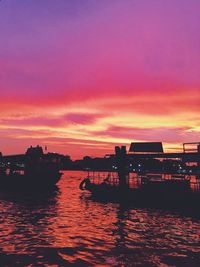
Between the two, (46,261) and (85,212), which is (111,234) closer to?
(46,261)

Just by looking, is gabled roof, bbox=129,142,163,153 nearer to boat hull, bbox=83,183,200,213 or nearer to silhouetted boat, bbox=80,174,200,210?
silhouetted boat, bbox=80,174,200,210

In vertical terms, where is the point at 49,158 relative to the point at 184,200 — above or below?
above

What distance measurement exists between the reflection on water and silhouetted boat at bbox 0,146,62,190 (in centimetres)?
1804

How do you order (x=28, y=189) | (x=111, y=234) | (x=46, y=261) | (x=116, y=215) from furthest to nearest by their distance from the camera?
(x=28, y=189)
(x=116, y=215)
(x=111, y=234)
(x=46, y=261)

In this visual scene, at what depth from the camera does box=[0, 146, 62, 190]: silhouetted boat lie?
46.2 meters

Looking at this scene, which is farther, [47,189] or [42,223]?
[47,189]

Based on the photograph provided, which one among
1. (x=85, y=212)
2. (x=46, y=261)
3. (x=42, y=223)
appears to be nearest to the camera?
(x=46, y=261)

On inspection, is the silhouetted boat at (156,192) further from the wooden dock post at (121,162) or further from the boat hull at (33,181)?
the boat hull at (33,181)

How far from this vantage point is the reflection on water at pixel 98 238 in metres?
13.7

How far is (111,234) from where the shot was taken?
18.7 metres

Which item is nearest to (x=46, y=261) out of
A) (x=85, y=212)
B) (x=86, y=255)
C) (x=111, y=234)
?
(x=86, y=255)

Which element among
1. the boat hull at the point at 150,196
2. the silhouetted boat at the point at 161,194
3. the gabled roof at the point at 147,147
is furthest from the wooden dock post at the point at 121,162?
the gabled roof at the point at 147,147

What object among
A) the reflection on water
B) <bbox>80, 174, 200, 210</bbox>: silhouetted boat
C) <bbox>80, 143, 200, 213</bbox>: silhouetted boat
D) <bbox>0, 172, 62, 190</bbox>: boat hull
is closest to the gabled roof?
<bbox>80, 143, 200, 213</bbox>: silhouetted boat

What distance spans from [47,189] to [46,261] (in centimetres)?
3412
